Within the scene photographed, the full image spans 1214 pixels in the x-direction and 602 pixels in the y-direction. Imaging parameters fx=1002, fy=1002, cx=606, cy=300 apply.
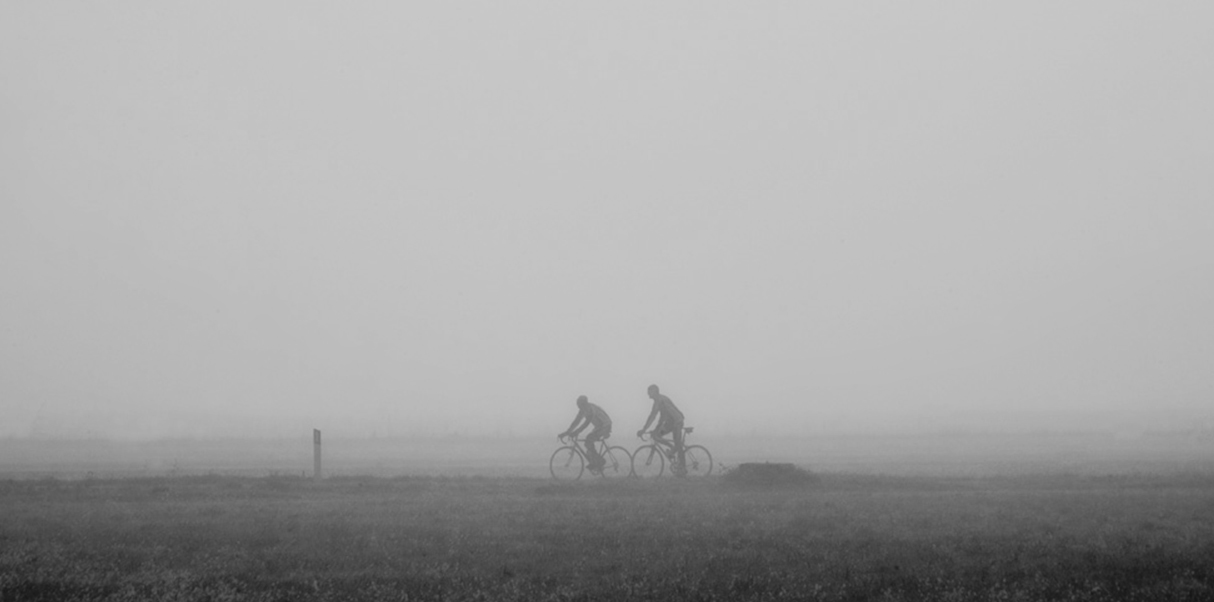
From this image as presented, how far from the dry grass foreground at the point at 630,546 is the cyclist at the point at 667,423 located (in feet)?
24.1

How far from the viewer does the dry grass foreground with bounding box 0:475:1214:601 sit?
12.4m

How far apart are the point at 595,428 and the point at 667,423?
2230mm


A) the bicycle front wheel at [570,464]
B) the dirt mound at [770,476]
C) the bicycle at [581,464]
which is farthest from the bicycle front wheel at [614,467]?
the dirt mound at [770,476]

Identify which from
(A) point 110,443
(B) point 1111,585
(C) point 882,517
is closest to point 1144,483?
(C) point 882,517

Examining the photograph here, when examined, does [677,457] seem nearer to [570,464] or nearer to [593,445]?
[593,445]

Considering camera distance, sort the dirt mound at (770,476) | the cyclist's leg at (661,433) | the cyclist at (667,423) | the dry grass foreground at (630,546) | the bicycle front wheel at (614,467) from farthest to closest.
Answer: the bicycle front wheel at (614,467)
the cyclist's leg at (661,433)
the cyclist at (667,423)
the dirt mound at (770,476)
the dry grass foreground at (630,546)

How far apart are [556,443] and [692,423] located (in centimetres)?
Answer: 4025

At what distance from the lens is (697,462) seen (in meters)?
29.2

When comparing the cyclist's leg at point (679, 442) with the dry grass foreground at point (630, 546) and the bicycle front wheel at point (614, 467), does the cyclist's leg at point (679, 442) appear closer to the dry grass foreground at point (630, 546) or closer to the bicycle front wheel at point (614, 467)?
the bicycle front wheel at point (614, 467)

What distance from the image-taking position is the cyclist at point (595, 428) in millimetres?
28922

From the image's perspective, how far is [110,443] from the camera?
58656mm

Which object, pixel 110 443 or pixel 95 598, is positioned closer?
pixel 95 598

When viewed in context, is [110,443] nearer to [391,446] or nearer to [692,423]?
[391,446]

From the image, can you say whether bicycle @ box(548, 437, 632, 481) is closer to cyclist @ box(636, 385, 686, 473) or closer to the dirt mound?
cyclist @ box(636, 385, 686, 473)
